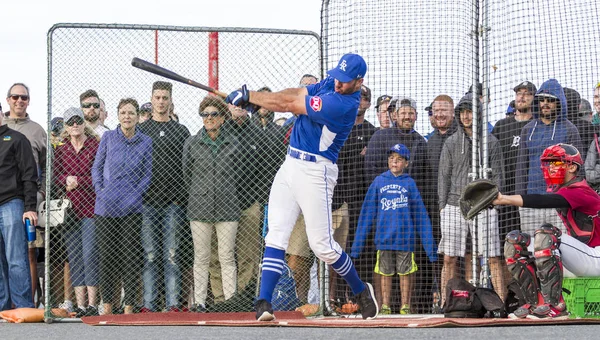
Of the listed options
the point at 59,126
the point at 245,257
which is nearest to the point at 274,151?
the point at 245,257

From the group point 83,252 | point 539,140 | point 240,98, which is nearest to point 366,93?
point 539,140

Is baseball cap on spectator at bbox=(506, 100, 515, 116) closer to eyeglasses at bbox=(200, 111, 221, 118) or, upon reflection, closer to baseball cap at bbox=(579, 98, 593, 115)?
baseball cap at bbox=(579, 98, 593, 115)

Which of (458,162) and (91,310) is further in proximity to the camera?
(91,310)

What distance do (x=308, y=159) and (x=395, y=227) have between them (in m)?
2.22

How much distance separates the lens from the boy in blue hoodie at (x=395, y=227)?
414 inches

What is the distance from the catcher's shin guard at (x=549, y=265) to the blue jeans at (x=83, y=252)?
4831 millimetres

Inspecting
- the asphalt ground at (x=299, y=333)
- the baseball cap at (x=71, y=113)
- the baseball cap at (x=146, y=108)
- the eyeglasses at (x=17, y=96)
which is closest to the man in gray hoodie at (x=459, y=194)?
the asphalt ground at (x=299, y=333)

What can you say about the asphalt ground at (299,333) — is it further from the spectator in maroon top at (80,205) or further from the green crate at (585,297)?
the spectator in maroon top at (80,205)

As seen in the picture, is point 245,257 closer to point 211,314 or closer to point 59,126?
point 211,314

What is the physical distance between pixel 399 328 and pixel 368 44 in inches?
143

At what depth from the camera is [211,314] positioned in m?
10.2

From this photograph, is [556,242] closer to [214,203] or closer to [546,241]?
[546,241]

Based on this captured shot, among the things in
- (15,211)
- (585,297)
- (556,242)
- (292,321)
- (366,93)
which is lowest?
(292,321)

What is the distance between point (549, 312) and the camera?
8.53 metres
